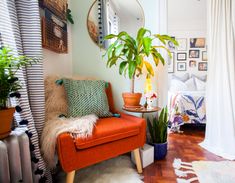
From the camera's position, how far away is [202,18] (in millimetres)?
4359

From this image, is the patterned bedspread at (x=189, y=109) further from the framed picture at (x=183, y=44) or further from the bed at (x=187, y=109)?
the framed picture at (x=183, y=44)

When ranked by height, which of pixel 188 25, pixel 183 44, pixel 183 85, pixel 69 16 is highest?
pixel 188 25

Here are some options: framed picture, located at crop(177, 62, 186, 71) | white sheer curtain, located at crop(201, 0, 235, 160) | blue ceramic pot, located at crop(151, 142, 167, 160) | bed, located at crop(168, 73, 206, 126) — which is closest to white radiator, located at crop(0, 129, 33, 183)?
blue ceramic pot, located at crop(151, 142, 167, 160)

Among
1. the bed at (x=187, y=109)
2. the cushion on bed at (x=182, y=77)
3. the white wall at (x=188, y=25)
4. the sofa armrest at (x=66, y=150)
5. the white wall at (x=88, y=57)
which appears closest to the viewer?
the sofa armrest at (x=66, y=150)

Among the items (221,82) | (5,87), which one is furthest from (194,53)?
(5,87)

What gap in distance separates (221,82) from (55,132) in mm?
2041

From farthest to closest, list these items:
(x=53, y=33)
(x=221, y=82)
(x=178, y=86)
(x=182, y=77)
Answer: (x=182, y=77), (x=178, y=86), (x=221, y=82), (x=53, y=33)

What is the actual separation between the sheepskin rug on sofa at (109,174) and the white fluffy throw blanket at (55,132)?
0.37 m

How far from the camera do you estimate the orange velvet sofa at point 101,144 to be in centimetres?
113

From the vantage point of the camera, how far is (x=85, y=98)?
160 centimetres

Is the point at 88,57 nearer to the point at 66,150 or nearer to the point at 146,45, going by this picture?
the point at 146,45

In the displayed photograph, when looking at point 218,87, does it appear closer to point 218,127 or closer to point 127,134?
point 218,127

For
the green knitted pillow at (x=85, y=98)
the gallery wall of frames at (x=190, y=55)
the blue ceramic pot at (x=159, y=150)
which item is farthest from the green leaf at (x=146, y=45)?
the gallery wall of frames at (x=190, y=55)

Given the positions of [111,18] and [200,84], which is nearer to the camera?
[111,18]
